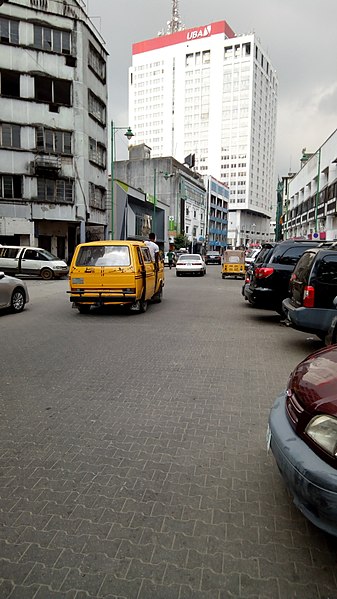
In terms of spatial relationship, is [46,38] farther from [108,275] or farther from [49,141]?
[108,275]

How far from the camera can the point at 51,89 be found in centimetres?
3300

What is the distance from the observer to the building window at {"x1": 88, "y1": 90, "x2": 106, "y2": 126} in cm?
3566

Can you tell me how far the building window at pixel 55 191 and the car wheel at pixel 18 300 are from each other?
22.9 metres

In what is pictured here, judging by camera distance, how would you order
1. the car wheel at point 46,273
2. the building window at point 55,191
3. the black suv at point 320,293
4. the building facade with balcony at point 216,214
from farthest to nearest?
the building facade with balcony at point 216,214, the building window at point 55,191, the car wheel at point 46,273, the black suv at point 320,293

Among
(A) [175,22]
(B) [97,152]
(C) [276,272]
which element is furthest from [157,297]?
(A) [175,22]

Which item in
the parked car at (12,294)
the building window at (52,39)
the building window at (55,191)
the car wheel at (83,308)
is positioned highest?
the building window at (52,39)

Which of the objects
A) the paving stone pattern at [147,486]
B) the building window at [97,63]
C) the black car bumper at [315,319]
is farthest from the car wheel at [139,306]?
the building window at [97,63]

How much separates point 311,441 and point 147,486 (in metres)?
1.29

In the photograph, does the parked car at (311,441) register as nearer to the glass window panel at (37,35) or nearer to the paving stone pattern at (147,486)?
the paving stone pattern at (147,486)

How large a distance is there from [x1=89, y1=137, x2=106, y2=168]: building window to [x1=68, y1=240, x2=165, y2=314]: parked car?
1054 inches

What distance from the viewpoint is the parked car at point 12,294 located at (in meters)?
11.1

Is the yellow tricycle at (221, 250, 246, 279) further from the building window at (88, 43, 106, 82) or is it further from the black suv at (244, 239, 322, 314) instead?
the building window at (88, 43, 106, 82)

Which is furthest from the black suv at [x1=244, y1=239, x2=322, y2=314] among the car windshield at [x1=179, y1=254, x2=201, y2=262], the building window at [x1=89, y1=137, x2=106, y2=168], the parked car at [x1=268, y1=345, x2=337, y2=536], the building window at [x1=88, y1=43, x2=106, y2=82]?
the building window at [x1=88, y1=43, x2=106, y2=82]

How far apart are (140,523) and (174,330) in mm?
6557
